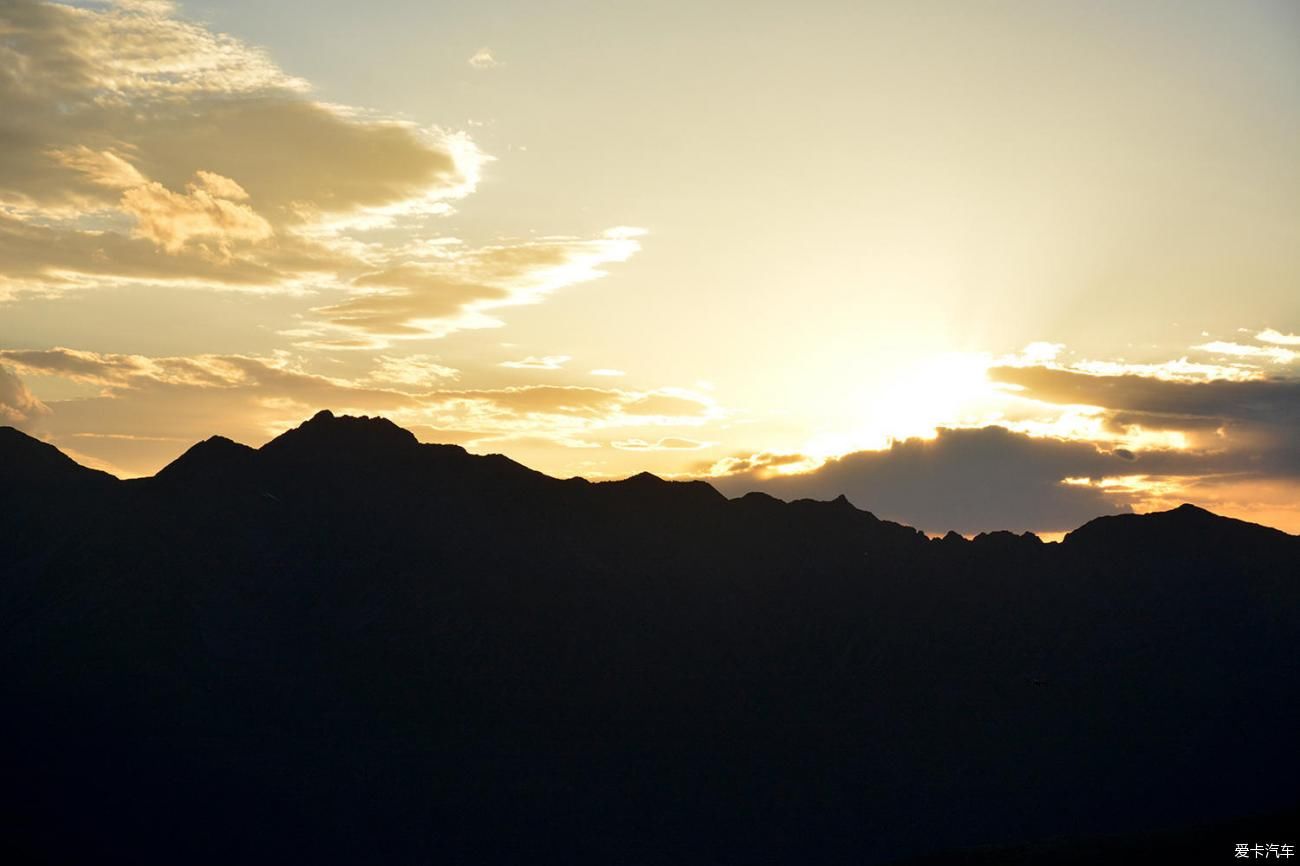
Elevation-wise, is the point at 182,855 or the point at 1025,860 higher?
the point at 1025,860

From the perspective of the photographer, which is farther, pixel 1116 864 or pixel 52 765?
pixel 52 765

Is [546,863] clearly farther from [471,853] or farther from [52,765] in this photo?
[52,765]

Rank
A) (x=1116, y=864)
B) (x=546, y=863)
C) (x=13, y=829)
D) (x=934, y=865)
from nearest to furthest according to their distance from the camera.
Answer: (x=1116, y=864) → (x=934, y=865) → (x=13, y=829) → (x=546, y=863)

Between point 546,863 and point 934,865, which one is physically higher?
point 934,865

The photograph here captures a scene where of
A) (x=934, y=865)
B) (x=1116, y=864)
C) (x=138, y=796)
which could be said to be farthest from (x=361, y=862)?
(x=1116, y=864)

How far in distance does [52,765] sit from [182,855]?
27161 mm

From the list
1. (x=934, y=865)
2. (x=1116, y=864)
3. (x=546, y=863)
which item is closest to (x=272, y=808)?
(x=546, y=863)

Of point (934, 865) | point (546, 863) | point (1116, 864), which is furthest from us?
point (546, 863)

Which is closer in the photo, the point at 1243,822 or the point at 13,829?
the point at 1243,822

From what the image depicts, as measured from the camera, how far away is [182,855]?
18862 cm

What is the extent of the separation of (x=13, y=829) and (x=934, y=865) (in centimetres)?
14210

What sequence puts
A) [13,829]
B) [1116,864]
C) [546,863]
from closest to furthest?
[1116,864] < [13,829] < [546,863]

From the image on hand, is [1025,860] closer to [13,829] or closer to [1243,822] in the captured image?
[1243,822]

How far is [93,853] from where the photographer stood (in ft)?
609
